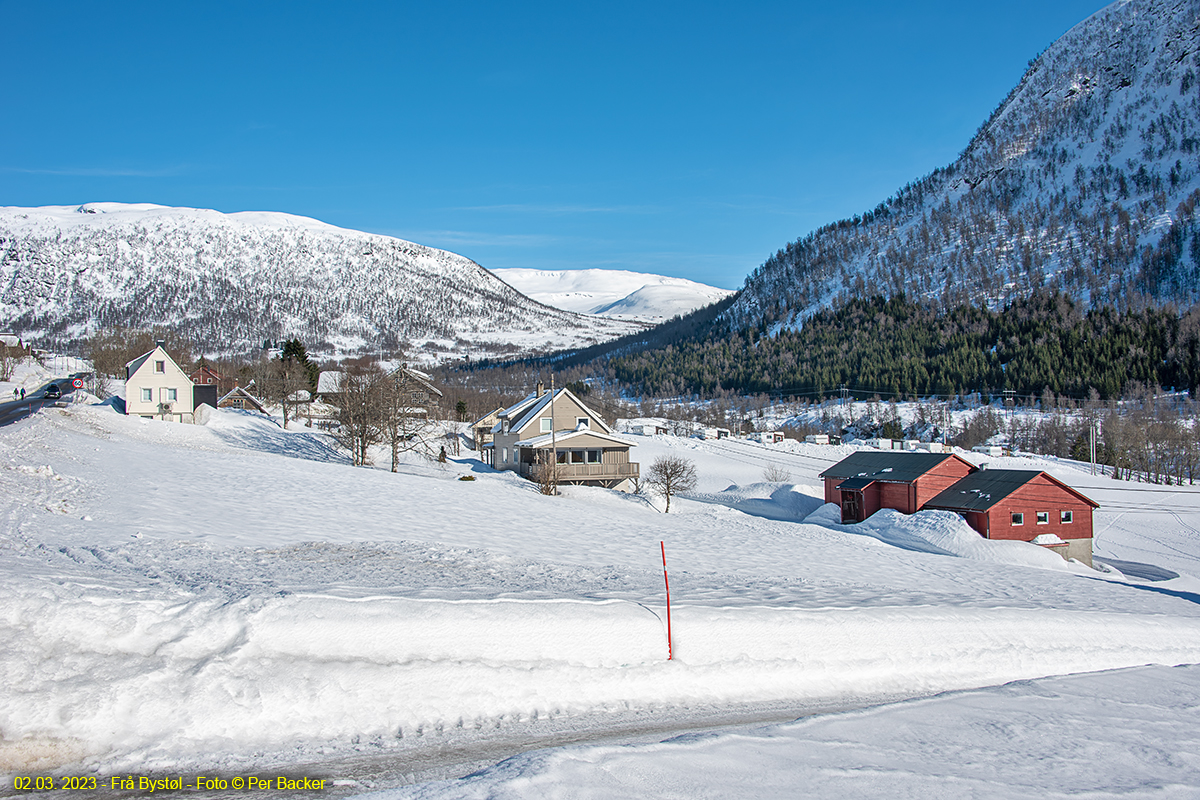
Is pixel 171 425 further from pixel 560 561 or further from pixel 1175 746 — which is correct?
pixel 1175 746

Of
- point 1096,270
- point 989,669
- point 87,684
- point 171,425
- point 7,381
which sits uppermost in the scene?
point 1096,270

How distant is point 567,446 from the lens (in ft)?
156

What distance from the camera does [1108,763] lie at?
8.04 metres

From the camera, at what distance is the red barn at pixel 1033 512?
119 feet

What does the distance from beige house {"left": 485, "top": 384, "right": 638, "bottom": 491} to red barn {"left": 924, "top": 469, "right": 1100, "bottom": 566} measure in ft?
66.5

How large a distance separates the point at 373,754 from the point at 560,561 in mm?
9335

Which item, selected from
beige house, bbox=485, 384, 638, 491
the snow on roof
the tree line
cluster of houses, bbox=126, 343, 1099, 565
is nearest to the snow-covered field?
cluster of houses, bbox=126, 343, 1099, 565

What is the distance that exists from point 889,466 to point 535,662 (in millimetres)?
38925

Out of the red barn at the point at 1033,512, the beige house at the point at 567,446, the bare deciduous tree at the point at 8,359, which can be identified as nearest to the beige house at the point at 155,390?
the beige house at the point at 567,446

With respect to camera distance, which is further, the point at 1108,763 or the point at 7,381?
the point at 7,381

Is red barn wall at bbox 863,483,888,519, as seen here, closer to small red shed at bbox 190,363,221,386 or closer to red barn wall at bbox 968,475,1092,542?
red barn wall at bbox 968,475,1092,542

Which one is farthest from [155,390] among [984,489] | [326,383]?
[984,489]

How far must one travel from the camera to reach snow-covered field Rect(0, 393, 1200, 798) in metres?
7.28

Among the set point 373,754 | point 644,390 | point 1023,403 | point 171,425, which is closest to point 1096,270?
point 1023,403
